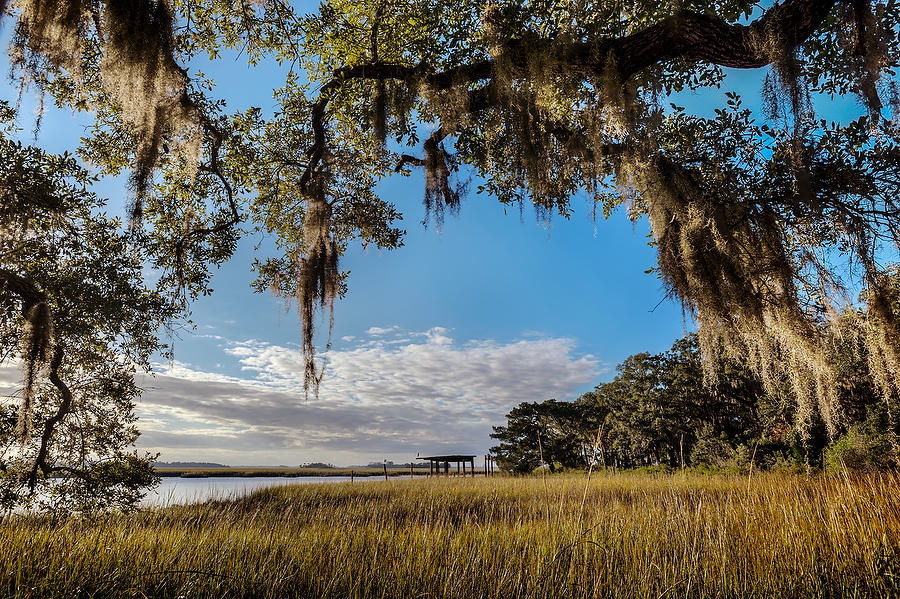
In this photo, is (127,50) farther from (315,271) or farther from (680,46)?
(680,46)

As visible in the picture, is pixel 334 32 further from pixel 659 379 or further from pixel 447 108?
pixel 659 379

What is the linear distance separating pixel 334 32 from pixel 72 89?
348 centimetres

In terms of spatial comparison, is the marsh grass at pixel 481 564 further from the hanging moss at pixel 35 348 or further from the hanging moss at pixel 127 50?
the hanging moss at pixel 127 50

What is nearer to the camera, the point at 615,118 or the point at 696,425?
the point at 615,118

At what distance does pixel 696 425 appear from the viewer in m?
A: 19.4

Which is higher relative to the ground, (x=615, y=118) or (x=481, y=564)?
(x=615, y=118)

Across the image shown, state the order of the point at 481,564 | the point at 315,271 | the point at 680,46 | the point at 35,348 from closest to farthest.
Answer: the point at 481,564 → the point at 680,46 → the point at 35,348 → the point at 315,271

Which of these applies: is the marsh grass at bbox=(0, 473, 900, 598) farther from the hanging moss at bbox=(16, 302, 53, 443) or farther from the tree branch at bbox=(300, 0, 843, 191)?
the tree branch at bbox=(300, 0, 843, 191)

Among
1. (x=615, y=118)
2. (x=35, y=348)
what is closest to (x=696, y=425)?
(x=615, y=118)

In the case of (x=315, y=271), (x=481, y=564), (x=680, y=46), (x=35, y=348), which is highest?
(x=680, y=46)

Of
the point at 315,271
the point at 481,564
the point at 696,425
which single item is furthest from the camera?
the point at 696,425

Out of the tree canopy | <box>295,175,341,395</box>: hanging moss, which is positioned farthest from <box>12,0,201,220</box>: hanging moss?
<box>295,175,341,395</box>: hanging moss

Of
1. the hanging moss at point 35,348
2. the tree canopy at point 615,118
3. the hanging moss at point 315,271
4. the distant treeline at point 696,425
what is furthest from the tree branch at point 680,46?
the hanging moss at point 35,348

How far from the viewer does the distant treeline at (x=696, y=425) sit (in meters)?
7.73
